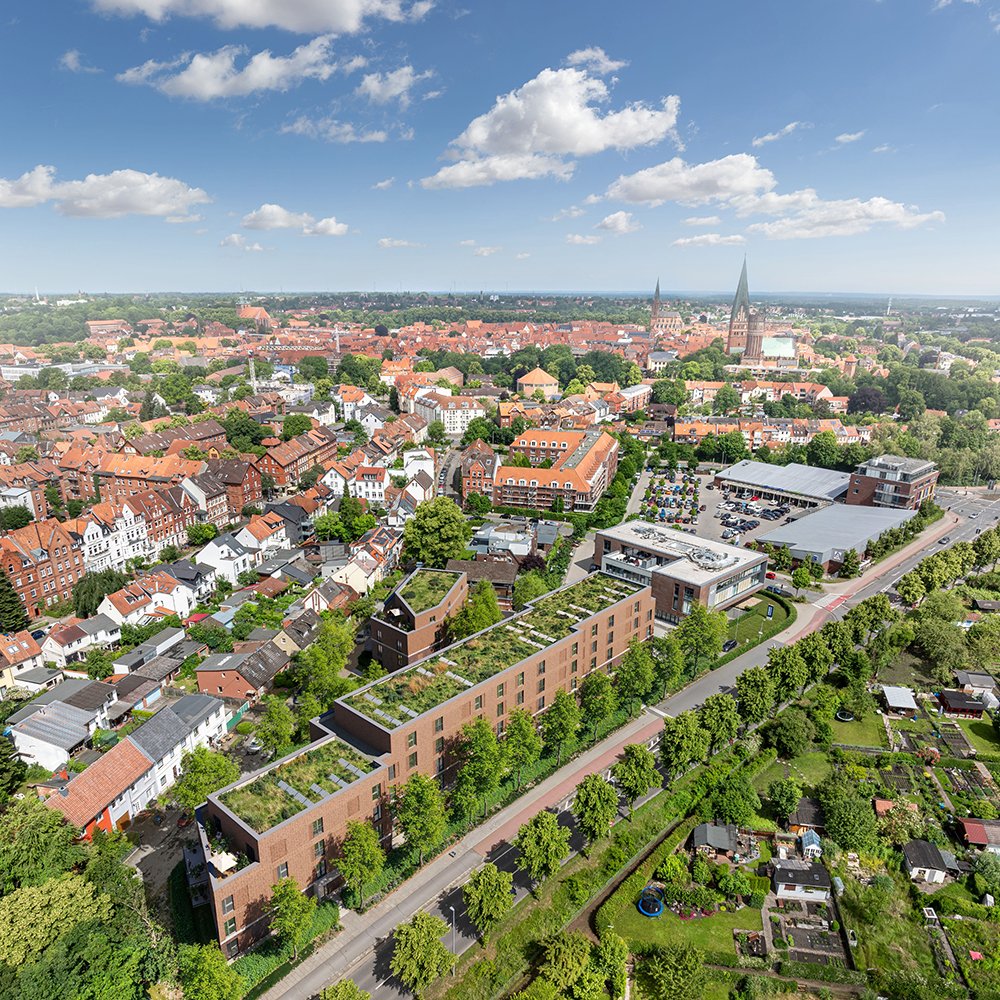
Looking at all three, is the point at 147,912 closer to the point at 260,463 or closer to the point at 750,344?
the point at 260,463

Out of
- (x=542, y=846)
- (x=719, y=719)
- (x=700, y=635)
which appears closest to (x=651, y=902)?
Answer: (x=542, y=846)

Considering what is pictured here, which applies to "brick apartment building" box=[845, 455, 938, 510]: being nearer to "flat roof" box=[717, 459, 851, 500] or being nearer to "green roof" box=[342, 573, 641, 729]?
"flat roof" box=[717, 459, 851, 500]

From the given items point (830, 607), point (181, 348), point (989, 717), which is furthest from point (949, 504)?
point (181, 348)

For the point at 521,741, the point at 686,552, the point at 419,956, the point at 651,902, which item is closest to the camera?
the point at 419,956

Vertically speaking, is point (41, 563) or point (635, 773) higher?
point (41, 563)

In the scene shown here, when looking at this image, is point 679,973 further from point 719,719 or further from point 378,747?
point 378,747

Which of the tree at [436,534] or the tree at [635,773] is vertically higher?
the tree at [436,534]

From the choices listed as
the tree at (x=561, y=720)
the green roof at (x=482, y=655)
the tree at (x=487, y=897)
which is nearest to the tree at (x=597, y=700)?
the tree at (x=561, y=720)

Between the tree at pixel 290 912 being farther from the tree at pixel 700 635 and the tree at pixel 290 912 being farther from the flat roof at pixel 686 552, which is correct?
the flat roof at pixel 686 552
